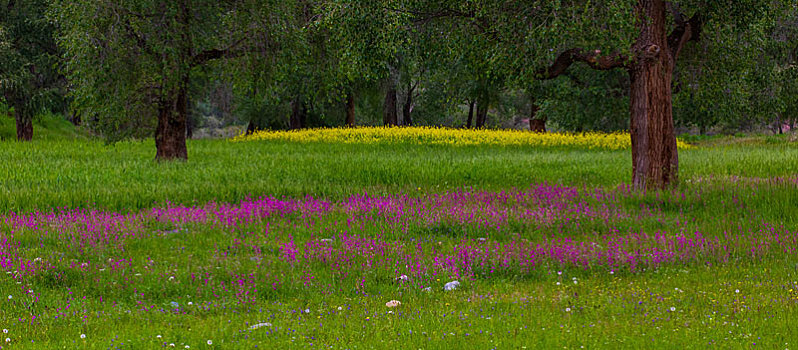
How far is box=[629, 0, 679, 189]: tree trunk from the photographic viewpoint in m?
15.5

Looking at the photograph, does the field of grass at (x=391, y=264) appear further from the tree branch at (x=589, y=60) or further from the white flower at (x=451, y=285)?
the tree branch at (x=589, y=60)

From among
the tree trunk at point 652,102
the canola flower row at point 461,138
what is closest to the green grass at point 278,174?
the tree trunk at point 652,102

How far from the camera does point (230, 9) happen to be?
24.2m

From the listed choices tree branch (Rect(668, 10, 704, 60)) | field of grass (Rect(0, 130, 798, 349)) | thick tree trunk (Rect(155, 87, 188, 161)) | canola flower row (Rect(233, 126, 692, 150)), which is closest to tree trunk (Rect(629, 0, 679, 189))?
field of grass (Rect(0, 130, 798, 349))

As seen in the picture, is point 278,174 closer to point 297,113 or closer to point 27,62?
point 27,62

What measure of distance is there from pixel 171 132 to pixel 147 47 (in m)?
3.68

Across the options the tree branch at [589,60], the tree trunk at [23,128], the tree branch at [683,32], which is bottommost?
the tree trunk at [23,128]

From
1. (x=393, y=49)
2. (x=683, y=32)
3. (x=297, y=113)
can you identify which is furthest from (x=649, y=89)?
(x=297, y=113)

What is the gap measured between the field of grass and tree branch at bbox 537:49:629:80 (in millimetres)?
2850

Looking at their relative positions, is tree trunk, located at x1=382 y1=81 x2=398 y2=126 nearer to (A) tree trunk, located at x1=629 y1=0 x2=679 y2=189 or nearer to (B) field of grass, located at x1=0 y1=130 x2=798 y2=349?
(B) field of grass, located at x1=0 y1=130 x2=798 y2=349

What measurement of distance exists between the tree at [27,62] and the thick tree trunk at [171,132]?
1608 centimetres

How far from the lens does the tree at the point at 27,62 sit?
37375 millimetres

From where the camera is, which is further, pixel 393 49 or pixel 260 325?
pixel 393 49

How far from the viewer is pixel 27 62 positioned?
1553 inches
